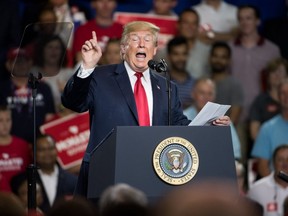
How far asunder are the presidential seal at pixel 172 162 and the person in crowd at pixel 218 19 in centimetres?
568

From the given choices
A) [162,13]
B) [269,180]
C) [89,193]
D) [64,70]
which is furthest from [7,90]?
[89,193]

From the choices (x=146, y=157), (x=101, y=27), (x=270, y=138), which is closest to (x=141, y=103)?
(x=146, y=157)

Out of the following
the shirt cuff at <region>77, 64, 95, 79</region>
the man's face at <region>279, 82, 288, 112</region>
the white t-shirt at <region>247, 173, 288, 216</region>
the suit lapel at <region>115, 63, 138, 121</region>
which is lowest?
the white t-shirt at <region>247, 173, 288, 216</region>

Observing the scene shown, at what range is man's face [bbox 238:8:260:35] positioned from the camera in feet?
36.5

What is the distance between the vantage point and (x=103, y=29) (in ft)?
35.8

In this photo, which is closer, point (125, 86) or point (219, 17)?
point (125, 86)

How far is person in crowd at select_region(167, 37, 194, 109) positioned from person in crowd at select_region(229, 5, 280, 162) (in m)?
0.57

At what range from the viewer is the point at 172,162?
578 cm

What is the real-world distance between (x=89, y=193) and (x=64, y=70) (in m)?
4.71

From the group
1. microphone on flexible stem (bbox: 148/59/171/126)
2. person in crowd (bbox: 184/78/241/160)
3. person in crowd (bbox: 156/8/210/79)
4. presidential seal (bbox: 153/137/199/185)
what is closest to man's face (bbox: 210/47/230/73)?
person in crowd (bbox: 156/8/210/79)

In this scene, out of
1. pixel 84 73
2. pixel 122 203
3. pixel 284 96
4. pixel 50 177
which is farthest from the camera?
pixel 284 96

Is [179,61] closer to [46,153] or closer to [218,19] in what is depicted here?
[218,19]

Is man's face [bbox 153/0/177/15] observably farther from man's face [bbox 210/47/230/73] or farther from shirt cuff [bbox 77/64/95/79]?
shirt cuff [bbox 77/64/95/79]

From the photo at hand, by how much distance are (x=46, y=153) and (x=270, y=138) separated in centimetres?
213
